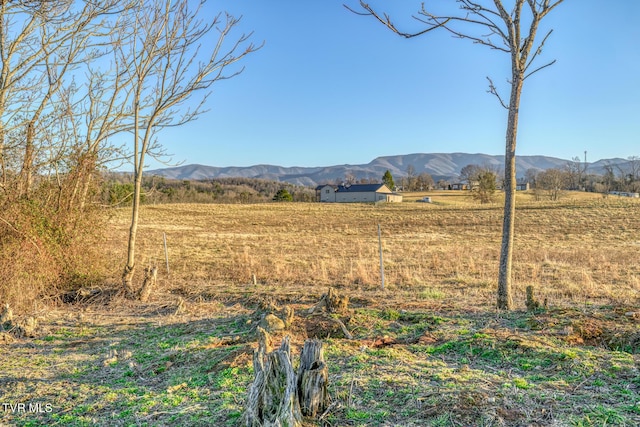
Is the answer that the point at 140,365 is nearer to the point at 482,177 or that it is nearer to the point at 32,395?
the point at 32,395

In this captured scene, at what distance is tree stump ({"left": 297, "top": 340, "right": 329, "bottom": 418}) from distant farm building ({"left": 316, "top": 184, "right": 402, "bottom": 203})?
69619mm

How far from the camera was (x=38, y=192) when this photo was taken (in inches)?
333

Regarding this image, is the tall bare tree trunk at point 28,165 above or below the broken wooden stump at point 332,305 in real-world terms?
above

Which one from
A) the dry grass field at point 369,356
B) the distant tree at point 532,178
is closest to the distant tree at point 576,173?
the distant tree at point 532,178

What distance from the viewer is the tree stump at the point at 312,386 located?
3.10 meters

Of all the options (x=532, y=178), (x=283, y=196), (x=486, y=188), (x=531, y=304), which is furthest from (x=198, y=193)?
(x=531, y=304)

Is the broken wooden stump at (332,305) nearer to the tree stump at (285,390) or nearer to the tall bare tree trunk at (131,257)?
the tree stump at (285,390)

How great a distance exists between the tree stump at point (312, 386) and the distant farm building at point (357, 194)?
69.6 metres

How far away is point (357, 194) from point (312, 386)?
77182mm

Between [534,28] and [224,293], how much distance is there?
24.1 feet

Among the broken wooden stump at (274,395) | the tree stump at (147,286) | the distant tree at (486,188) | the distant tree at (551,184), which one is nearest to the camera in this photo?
the broken wooden stump at (274,395)

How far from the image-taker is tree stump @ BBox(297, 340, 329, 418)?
310 centimetres

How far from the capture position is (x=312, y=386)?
3111 mm

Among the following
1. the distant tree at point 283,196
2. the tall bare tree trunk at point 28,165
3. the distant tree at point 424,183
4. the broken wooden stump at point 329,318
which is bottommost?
the broken wooden stump at point 329,318
